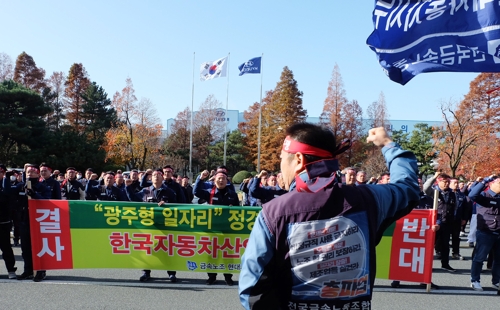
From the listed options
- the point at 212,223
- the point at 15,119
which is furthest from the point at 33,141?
the point at 212,223

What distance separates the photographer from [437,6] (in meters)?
4.12

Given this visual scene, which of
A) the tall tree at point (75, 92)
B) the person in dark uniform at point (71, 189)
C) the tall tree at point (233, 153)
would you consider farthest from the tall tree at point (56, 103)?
the person in dark uniform at point (71, 189)

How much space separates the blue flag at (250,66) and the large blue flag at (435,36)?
103ft

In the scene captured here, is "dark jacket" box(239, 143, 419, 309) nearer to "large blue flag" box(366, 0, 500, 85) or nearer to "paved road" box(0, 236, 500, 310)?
"large blue flag" box(366, 0, 500, 85)

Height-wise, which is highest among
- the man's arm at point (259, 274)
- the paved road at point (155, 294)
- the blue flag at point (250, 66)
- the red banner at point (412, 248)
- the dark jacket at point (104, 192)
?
the blue flag at point (250, 66)

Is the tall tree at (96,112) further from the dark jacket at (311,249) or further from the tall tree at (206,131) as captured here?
the dark jacket at (311,249)

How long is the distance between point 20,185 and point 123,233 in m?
2.16

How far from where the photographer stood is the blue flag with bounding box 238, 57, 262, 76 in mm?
35188

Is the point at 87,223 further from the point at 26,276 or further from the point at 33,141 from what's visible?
the point at 33,141

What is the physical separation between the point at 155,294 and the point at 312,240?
505 cm

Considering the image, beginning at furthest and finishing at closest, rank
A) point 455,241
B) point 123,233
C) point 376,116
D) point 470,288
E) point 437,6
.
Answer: point 376,116 < point 455,241 < point 470,288 < point 123,233 < point 437,6

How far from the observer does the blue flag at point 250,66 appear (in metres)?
35.2

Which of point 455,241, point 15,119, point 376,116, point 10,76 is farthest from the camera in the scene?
point 376,116

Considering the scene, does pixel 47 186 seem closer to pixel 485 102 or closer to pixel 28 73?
pixel 485 102
